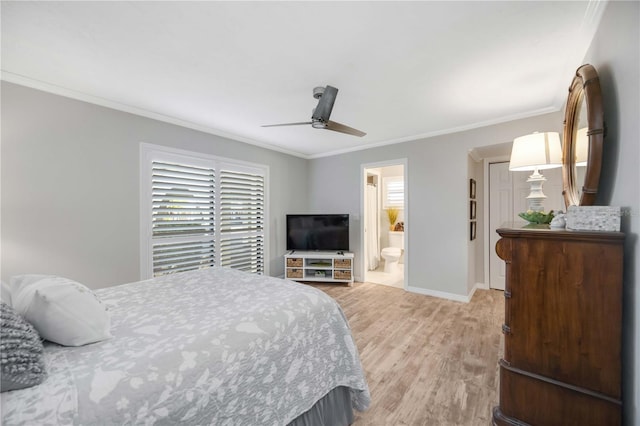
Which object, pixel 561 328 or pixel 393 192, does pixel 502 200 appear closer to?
pixel 393 192

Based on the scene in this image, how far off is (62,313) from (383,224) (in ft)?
18.9

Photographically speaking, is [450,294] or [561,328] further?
[450,294]

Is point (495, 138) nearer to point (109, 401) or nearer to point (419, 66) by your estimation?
point (419, 66)

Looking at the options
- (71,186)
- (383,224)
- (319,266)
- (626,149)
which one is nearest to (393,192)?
(383,224)

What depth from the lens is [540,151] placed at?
70.8 inches

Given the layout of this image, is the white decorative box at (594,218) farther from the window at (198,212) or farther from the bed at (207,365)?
the window at (198,212)

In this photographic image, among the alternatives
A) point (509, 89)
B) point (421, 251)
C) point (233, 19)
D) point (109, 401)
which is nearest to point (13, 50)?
point (233, 19)

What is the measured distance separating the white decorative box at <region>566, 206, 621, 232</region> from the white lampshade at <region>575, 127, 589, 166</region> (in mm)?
491

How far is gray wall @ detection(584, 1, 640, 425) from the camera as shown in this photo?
110 cm

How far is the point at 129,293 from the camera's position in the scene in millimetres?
1665

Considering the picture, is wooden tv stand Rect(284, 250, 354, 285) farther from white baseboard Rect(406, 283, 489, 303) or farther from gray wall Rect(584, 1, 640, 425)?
gray wall Rect(584, 1, 640, 425)

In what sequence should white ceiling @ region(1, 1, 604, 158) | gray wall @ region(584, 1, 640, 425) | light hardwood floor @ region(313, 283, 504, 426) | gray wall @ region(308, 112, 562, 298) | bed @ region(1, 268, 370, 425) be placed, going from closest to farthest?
1. bed @ region(1, 268, 370, 425)
2. gray wall @ region(584, 1, 640, 425)
3. white ceiling @ region(1, 1, 604, 158)
4. light hardwood floor @ region(313, 283, 504, 426)
5. gray wall @ region(308, 112, 562, 298)

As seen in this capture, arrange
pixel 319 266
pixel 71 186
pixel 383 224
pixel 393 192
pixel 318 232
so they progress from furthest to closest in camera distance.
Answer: pixel 383 224 < pixel 393 192 < pixel 318 232 < pixel 319 266 < pixel 71 186

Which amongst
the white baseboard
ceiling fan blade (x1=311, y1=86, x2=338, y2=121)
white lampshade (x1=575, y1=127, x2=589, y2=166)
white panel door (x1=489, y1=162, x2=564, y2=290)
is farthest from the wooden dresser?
white panel door (x1=489, y1=162, x2=564, y2=290)
